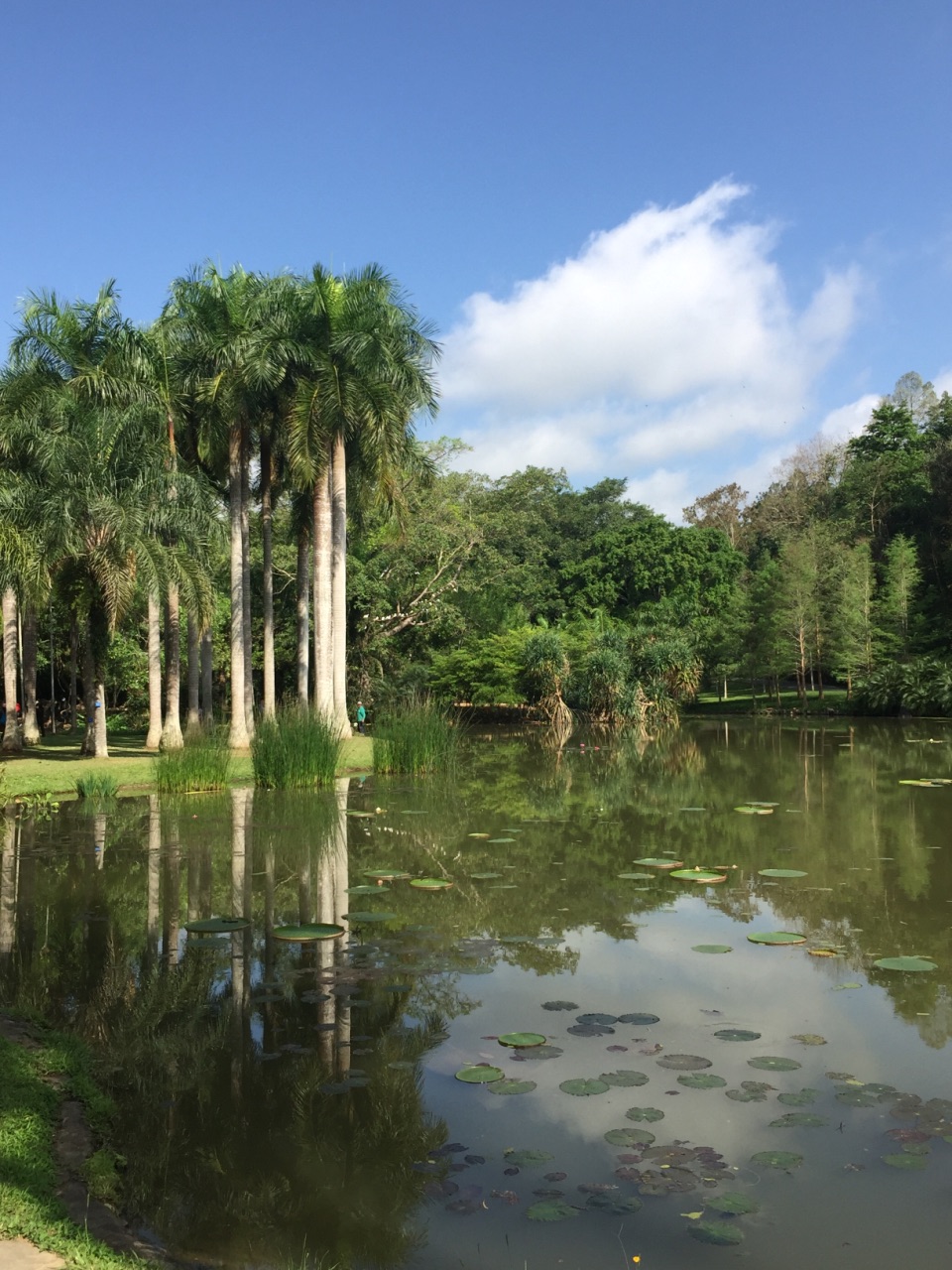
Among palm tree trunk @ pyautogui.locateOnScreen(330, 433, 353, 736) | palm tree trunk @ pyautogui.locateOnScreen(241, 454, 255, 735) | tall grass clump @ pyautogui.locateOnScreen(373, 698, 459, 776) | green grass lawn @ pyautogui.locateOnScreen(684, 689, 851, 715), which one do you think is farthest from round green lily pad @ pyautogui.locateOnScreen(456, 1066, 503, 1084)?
green grass lawn @ pyautogui.locateOnScreen(684, 689, 851, 715)

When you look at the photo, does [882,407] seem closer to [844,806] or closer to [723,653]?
[723,653]

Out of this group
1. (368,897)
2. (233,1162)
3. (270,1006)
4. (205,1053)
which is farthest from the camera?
(368,897)

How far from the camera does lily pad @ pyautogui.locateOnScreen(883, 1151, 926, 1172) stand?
13.3ft

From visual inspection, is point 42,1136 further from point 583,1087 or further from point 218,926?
point 218,926

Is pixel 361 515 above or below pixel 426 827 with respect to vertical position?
above

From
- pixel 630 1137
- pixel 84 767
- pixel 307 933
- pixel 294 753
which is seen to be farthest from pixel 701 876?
pixel 84 767

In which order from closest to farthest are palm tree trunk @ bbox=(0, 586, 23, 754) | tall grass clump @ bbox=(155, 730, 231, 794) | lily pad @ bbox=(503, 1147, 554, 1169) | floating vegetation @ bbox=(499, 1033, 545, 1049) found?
lily pad @ bbox=(503, 1147, 554, 1169), floating vegetation @ bbox=(499, 1033, 545, 1049), tall grass clump @ bbox=(155, 730, 231, 794), palm tree trunk @ bbox=(0, 586, 23, 754)

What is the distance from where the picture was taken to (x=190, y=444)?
2444 cm

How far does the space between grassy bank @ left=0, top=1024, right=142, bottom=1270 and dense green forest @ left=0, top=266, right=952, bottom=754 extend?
39.1 feet

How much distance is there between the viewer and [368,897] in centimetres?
878

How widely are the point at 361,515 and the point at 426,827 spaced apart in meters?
18.0

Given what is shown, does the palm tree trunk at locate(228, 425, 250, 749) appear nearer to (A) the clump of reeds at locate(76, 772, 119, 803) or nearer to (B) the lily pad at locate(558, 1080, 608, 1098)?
(A) the clump of reeds at locate(76, 772, 119, 803)

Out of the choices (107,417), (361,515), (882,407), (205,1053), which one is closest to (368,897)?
(205,1053)

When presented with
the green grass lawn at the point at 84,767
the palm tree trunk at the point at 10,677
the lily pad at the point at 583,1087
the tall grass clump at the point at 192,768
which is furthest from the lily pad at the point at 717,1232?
the palm tree trunk at the point at 10,677
